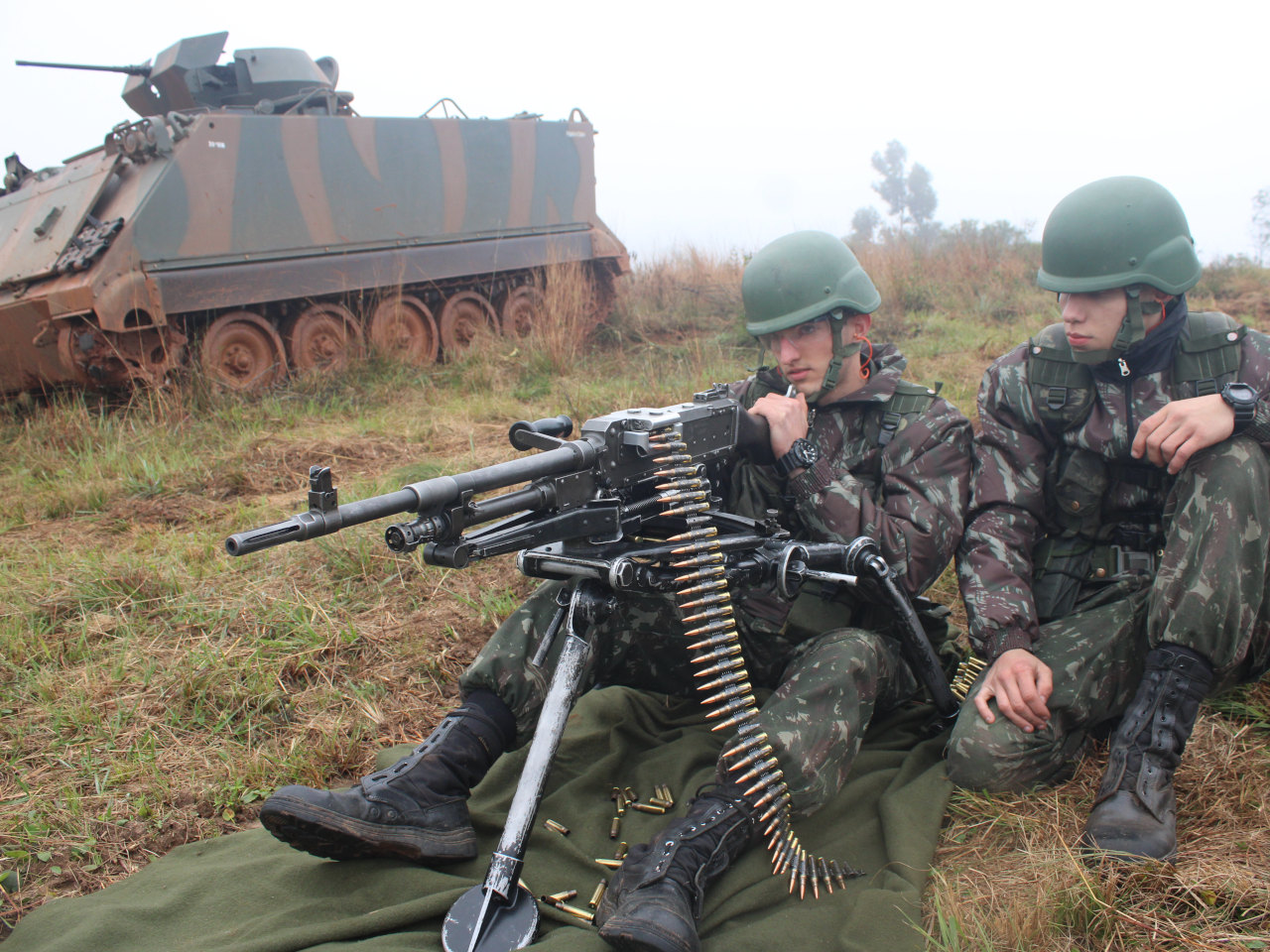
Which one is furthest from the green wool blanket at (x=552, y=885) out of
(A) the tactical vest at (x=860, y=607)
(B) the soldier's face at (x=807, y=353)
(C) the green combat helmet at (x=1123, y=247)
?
(C) the green combat helmet at (x=1123, y=247)

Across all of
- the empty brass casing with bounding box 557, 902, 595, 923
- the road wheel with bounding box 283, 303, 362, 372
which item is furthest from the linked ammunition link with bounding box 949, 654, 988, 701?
the road wheel with bounding box 283, 303, 362, 372

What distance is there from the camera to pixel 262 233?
875 centimetres

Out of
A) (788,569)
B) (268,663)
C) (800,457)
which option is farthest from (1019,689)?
(268,663)

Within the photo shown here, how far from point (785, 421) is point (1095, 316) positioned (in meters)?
0.95

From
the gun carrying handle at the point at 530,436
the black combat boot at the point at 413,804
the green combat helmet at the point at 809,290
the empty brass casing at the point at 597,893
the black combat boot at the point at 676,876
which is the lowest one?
the empty brass casing at the point at 597,893

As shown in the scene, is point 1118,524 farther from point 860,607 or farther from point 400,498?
point 400,498

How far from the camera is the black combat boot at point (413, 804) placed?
227 centimetres

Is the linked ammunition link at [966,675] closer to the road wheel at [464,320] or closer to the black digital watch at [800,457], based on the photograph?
the black digital watch at [800,457]

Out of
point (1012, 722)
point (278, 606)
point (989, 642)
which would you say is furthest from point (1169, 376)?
point (278, 606)

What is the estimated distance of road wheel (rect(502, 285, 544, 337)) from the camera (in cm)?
1092

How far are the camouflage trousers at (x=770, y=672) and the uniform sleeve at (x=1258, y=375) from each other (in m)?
1.12

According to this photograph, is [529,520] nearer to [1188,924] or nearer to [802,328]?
[802,328]

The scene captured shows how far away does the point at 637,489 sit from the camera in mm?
2688

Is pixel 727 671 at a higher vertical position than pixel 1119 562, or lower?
lower
